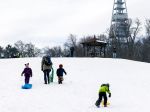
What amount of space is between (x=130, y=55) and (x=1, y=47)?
140 feet

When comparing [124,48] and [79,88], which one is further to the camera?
[124,48]

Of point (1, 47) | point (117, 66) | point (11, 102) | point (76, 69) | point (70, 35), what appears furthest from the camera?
point (1, 47)

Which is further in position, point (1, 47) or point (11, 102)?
point (1, 47)

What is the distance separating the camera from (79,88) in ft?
80.8

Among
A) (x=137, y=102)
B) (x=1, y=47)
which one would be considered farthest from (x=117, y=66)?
(x=1, y=47)

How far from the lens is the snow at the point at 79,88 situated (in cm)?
1905

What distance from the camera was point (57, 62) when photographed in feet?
127

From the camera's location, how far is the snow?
62.5 feet

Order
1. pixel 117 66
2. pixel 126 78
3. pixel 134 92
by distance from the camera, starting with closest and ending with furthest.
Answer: pixel 134 92, pixel 126 78, pixel 117 66

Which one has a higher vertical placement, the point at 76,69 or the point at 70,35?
the point at 70,35

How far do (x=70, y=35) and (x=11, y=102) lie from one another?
3174 inches

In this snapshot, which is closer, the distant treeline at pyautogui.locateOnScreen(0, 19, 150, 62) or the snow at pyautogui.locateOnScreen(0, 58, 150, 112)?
the snow at pyautogui.locateOnScreen(0, 58, 150, 112)

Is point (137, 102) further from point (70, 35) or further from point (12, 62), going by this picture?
point (70, 35)

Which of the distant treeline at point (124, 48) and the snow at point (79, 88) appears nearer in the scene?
the snow at point (79, 88)
